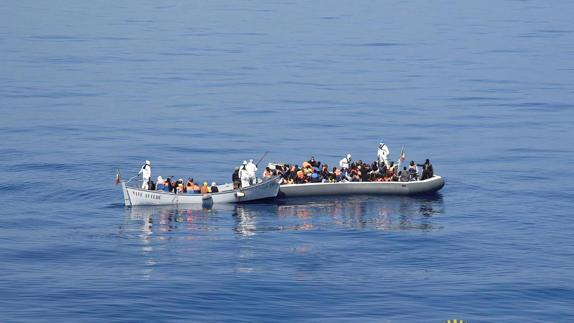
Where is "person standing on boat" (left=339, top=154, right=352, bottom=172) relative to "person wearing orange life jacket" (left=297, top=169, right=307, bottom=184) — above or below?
above

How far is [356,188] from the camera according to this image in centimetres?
7906

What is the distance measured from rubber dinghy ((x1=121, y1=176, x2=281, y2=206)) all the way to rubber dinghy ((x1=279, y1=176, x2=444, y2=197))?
1.45 m

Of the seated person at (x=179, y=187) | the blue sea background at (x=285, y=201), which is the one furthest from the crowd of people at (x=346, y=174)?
the seated person at (x=179, y=187)

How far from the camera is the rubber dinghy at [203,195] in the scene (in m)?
75.6

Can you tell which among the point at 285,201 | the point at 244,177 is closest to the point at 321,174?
the point at 285,201

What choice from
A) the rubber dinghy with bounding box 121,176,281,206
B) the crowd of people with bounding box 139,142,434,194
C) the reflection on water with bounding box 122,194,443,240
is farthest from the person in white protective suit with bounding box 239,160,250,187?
the reflection on water with bounding box 122,194,443,240

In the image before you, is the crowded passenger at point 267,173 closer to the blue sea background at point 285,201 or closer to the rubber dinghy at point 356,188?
the rubber dinghy at point 356,188

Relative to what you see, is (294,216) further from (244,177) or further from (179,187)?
(179,187)

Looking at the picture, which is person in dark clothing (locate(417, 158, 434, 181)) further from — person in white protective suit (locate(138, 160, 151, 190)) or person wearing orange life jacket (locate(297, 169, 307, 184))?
person in white protective suit (locate(138, 160, 151, 190))

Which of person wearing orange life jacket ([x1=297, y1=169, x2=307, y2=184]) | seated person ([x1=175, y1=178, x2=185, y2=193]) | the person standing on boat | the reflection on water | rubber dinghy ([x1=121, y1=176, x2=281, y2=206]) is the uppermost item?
the person standing on boat

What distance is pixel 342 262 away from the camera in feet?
209

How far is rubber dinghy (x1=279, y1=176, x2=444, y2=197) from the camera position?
78.6m

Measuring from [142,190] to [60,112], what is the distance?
150 ft

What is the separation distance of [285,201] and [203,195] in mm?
5989
